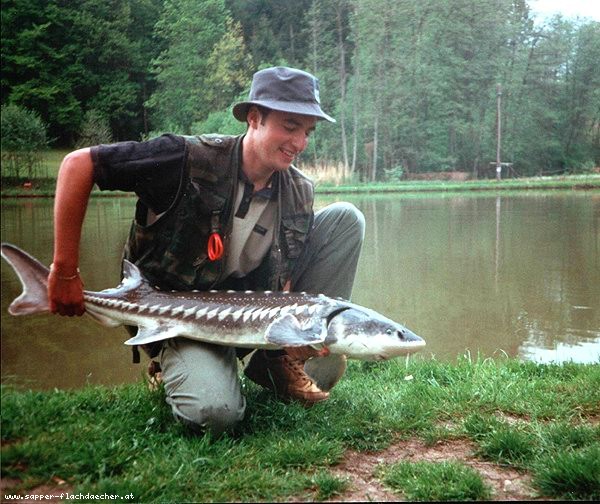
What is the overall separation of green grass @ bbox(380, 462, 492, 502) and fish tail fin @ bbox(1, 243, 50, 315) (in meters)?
1.79

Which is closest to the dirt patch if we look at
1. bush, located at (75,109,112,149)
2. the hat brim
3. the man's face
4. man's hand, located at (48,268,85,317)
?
man's hand, located at (48,268,85,317)

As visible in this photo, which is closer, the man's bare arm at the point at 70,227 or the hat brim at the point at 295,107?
the man's bare arm at the point at 70,227

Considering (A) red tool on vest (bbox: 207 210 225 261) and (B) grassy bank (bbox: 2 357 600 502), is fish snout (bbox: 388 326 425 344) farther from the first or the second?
(A) red tool on vest (bbox: 207 210 225 261)

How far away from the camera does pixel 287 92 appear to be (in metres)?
3.22

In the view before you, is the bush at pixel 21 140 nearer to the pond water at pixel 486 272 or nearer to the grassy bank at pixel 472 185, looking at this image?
the pond water at pixel 486 272

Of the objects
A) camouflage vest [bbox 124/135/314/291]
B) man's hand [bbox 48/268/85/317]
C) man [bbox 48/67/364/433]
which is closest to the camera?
man's hand [bbox 48/268/85/317]

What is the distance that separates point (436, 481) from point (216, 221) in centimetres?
179

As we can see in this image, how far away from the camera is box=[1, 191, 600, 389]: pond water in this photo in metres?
4.45

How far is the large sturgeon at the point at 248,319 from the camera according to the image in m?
2.93

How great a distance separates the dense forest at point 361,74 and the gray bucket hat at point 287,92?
0.32 m

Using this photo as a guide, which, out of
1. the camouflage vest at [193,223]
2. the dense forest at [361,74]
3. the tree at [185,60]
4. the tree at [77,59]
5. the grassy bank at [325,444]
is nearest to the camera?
the grassy bank at [325,444]

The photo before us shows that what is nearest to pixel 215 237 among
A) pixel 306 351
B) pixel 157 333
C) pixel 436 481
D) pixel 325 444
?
pixel 157 333

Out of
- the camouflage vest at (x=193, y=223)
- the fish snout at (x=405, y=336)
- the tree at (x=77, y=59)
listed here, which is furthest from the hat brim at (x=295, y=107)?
the fish snout at (x=405, y=336)

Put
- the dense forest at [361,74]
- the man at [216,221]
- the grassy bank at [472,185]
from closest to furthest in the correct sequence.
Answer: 1. the dense forest at [361,74]
2. the man at [216,221]
3. the grassy bank at [472,185]
